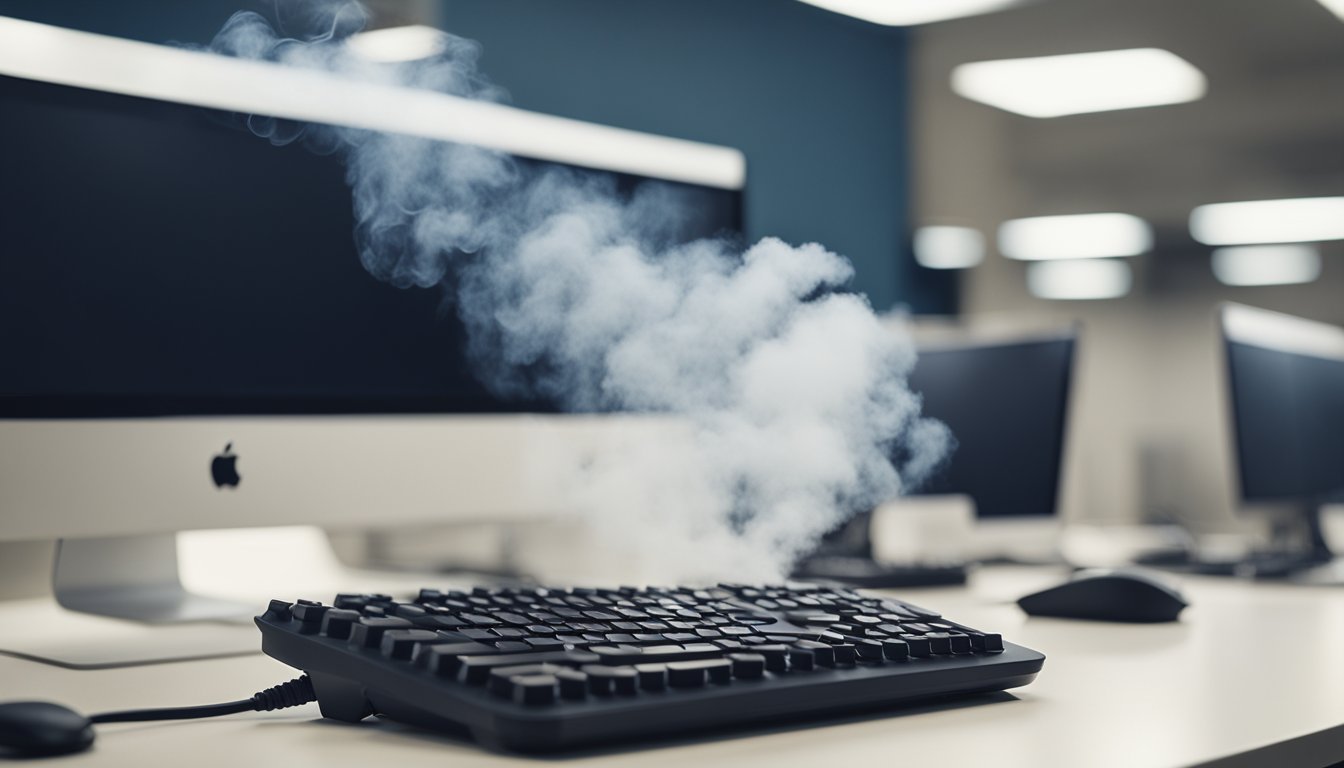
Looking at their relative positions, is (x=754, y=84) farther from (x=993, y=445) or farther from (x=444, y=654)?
(x=444, y=654)

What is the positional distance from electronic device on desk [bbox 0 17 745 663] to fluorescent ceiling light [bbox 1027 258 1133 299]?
24.5 feet

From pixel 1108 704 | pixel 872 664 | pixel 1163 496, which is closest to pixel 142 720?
pixel 872 664

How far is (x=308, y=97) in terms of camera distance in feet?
4.27

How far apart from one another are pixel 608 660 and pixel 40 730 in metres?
0.29

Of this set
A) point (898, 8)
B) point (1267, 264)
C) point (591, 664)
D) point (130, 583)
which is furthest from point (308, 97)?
point (1267, 264)

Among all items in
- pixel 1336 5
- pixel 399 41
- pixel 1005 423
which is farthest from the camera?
pixel 1336 5

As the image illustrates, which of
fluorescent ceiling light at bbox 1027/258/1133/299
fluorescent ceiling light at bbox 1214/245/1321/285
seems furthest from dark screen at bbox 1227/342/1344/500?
fluorescent ceiling light at bbox 1214/245/1321/285

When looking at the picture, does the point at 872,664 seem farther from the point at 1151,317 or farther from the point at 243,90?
the point at 1151,317

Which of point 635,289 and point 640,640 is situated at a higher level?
point 635,289

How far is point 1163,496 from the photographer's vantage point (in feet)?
24.8

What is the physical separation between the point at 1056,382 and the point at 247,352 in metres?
1.55

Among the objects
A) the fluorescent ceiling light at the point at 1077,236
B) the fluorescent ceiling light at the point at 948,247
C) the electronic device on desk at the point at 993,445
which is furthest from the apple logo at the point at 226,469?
the fluorescent ceiling light at the point at 1077,236

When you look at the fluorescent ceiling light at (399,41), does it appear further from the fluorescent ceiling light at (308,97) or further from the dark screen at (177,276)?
the dark screen at (177,276)

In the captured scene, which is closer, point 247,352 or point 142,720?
point 142,720
